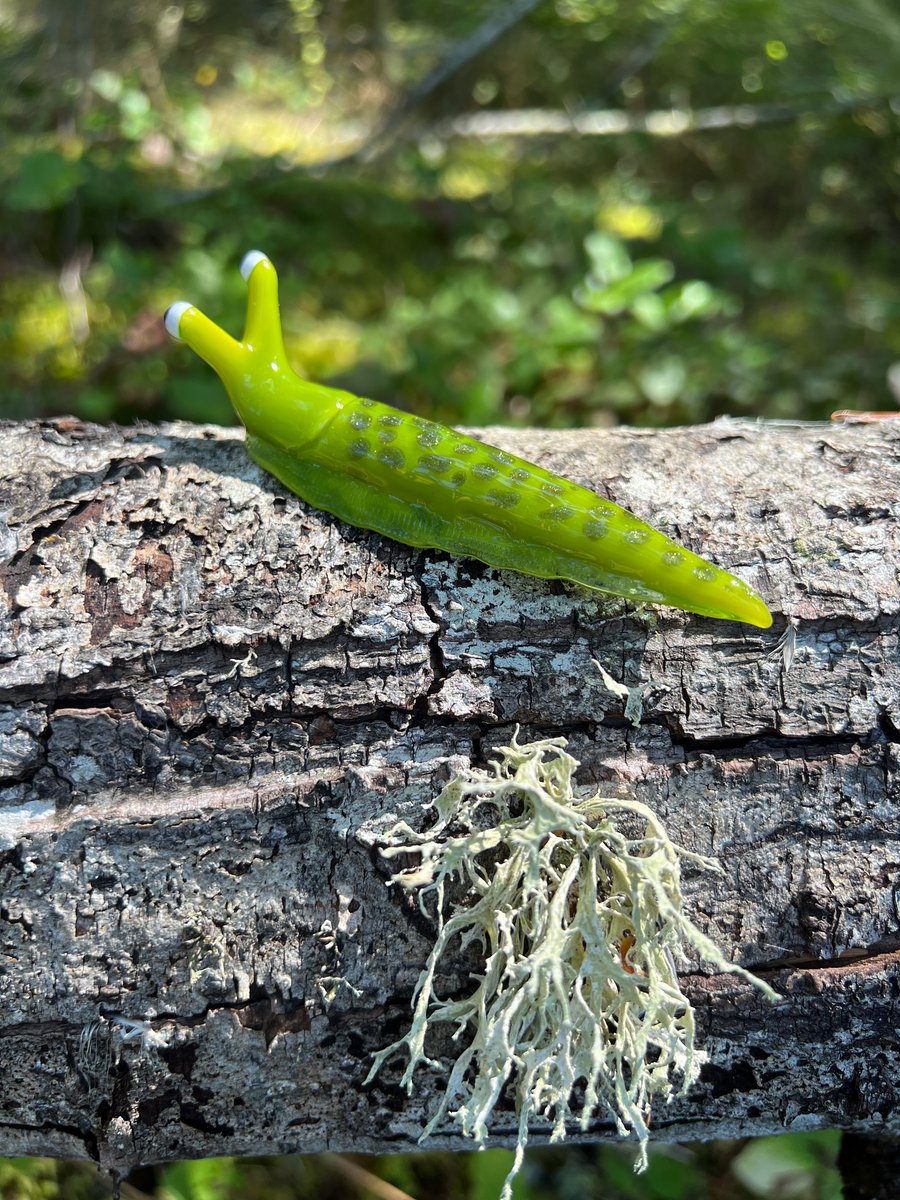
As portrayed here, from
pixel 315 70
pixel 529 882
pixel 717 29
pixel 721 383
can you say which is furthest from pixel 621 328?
pixel 529 882

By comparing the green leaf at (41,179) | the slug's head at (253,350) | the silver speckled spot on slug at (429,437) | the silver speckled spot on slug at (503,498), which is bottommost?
the silver speckled spot on slug at (503,498)

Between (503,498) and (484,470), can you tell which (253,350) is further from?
(503,498)

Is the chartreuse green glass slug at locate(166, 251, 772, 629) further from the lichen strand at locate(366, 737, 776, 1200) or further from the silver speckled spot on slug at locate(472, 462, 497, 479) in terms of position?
the lichen strand at locate(366, 737, 776, 1200)

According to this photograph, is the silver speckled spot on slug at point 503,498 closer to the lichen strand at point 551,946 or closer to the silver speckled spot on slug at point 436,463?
the silver speckled spot on slug at point 436,463

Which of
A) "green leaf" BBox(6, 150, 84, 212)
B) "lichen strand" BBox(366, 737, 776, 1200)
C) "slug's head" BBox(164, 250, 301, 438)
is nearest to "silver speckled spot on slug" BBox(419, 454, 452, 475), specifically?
"slug's head" BBox(164, 250, 301, 438)

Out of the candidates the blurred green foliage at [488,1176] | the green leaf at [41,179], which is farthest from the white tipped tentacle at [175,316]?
the blurred green foliage at [488,1176]

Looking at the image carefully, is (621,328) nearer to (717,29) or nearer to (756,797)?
(717,29)
